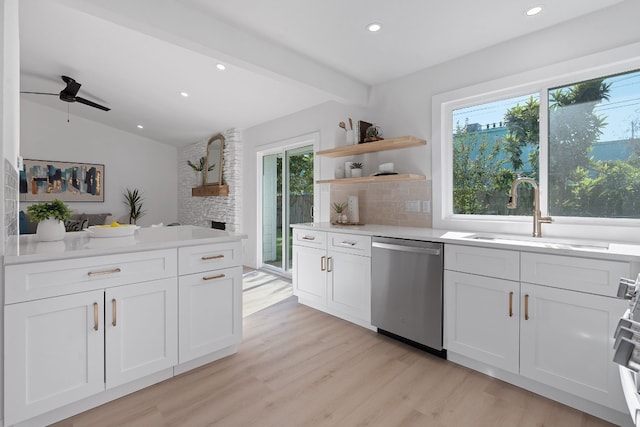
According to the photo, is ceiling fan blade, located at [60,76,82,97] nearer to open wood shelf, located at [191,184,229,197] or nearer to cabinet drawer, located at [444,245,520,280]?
open wood shelf, located at [191,184,229,197]

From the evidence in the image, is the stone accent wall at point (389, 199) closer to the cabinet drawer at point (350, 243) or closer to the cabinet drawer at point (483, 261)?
the cabinet drawer at point (350, 243)

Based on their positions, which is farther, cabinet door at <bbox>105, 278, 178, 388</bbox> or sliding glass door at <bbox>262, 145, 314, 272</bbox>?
sliding glass door at <bbox>262, 145, 314, 272</bbox>

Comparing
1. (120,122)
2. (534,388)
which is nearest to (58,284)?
(534,388)

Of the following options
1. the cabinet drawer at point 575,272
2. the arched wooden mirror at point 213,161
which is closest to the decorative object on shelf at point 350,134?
the cabinet drawer at point 575,272

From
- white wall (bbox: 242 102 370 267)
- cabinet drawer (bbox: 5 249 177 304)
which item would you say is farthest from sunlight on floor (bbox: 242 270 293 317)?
cabinet drawer (bbox: 5 249 177 304)

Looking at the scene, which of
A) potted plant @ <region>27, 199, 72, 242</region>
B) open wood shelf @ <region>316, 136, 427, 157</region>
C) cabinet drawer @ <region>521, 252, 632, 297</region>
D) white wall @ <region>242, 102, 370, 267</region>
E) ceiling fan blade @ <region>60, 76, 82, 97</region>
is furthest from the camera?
ceiling fan blade @ <region>60, 76, 82, 97</region>

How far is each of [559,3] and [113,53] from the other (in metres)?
4.24

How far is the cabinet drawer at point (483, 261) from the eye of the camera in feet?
6.50

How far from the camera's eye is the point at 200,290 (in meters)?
2.16

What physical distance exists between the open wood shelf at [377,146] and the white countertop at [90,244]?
162cm

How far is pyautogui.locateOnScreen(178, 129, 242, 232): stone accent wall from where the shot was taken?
5.56 m

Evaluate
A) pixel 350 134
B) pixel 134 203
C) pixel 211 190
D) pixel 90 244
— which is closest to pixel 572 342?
pixel 350 134

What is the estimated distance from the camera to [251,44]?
256cm

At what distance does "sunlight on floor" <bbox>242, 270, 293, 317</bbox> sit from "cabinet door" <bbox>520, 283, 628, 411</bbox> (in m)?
2.43
